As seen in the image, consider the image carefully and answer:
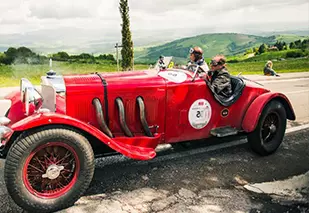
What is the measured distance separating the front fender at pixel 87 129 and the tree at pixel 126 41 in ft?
43.3

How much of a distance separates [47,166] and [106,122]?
34.4 inches

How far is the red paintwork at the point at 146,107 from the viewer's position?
134 inches

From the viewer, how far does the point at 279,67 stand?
23.5 m

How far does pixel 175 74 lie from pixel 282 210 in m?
2.01

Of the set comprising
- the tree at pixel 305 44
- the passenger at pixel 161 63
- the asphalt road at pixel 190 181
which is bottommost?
the asphalt road at pixel 190 181

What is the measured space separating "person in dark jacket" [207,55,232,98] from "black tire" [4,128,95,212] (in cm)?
207

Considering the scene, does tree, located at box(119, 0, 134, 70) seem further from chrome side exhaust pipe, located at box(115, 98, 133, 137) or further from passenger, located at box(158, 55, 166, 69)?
chrome side exhaust pipe, located at box(115, 98, 133, 137)

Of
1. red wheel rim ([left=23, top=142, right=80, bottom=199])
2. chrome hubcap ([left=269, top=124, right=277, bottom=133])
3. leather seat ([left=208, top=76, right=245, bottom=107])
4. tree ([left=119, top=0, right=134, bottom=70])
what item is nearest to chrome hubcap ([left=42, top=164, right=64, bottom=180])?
red wheel rim ([left=23, top=142, right=80, bottom=199])

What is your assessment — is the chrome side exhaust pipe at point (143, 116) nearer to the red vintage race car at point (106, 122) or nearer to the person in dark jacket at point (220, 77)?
the red vintage race car at point (106, 122)

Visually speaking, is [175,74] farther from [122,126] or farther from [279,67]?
[279,67]

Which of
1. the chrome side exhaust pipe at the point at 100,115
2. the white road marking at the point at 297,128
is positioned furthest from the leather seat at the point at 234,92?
the white road marking at the point at 297,128

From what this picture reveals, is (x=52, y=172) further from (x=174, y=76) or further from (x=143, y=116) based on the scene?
(x=174, y=76)

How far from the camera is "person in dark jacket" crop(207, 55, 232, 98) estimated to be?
426 centimetres

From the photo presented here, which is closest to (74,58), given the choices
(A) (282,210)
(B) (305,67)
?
(A) (282,210)
